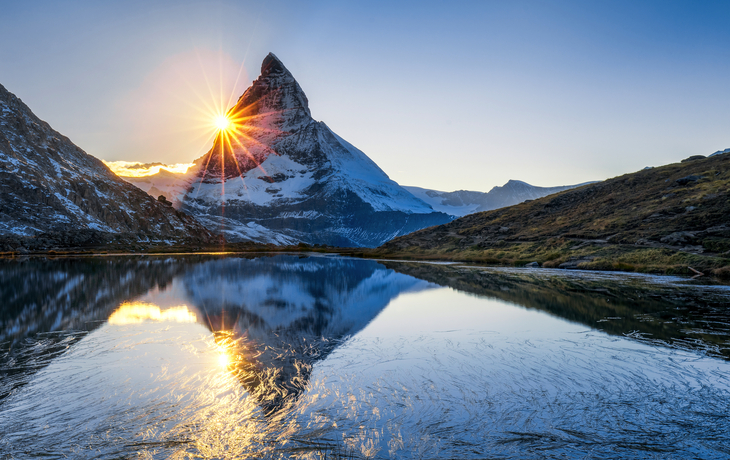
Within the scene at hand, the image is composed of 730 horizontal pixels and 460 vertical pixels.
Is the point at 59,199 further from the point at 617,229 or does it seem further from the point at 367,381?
the point at 367,381

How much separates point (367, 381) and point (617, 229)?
2013 inches

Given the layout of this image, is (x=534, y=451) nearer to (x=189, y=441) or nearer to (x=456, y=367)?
(x=456, y=367)

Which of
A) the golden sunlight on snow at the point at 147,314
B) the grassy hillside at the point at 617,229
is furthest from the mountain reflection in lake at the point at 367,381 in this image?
the grassy hillside at the point at 617,229

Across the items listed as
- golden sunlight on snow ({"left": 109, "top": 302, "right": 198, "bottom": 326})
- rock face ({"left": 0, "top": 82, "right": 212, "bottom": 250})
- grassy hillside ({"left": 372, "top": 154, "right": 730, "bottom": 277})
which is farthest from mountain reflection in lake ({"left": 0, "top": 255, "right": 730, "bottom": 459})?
rock face ({"left": 0, "top": 82, "right": 212, "bottom": 250})

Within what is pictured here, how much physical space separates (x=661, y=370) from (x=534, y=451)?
6870 mm

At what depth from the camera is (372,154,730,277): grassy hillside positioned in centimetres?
4053

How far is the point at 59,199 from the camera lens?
118 metres

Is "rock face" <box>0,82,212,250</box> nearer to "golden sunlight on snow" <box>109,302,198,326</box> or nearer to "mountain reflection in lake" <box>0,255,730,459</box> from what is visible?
"golden sunlight on snow" <box>109,302,198,326</box>

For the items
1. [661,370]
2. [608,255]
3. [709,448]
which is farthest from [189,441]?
[608,255]

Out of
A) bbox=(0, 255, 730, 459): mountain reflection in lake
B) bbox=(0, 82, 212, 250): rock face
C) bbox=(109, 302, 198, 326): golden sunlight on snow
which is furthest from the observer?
bbox=(0, 82, 212, 250): rock face

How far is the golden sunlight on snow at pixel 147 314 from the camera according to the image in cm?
1897

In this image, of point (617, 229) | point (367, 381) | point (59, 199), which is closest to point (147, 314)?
point (367, 381)

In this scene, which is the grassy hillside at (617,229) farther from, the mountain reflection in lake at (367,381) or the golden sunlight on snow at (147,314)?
the golden sunlight on snow at (147,314)

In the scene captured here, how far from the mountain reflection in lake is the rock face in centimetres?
10362
